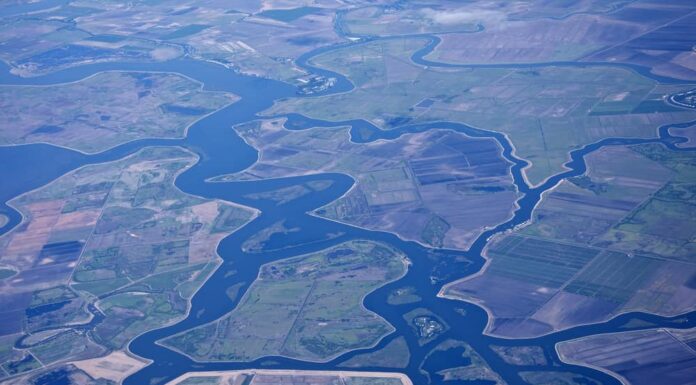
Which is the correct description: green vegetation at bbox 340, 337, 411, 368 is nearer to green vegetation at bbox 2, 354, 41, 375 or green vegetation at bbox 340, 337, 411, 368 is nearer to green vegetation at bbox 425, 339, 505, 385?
green vegetation at bbox 425, 339, 505, 385

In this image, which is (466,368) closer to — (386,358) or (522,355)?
(522,355)

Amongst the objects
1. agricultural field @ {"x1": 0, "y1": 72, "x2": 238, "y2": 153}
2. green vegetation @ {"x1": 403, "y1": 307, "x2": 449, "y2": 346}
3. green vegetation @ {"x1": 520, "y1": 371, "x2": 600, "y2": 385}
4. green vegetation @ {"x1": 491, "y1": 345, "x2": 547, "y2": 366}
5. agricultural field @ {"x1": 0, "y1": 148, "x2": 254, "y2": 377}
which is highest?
agricultural field @ {"x1": 0, "y1": 72, "x2": 238, "y2": 153}

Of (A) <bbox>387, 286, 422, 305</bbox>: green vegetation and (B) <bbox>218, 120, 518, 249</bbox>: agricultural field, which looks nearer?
(A) <bbox>387, 286, 422, 305</bbox>: green vegetation

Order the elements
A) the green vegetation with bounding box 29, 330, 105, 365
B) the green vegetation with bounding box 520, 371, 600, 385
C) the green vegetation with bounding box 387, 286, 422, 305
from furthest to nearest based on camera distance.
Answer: the green vegetation with bounding box 387, 286, 422, 305 → the green vegetation with bounding box 29, 330, 105, 365 → the green vegetation with bounding box 520, 371, 600, 385

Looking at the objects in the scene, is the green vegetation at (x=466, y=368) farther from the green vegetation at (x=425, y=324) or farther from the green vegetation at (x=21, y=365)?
the green vegetation at (x=21, y=365)

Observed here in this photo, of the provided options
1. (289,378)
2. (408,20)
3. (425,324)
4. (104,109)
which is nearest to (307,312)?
(289,378)

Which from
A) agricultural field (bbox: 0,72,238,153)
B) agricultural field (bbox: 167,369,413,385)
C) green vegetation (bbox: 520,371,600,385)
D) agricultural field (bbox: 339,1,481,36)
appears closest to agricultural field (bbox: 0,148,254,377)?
agricultural field (bbox: 167,369,413,385)
